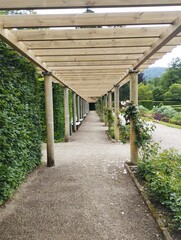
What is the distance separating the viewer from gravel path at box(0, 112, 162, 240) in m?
2.90

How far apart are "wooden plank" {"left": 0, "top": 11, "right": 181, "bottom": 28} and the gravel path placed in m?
2.57

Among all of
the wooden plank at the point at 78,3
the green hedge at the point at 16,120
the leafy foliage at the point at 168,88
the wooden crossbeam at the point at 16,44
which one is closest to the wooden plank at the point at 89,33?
the wooden crossbeam at the point at 16,44

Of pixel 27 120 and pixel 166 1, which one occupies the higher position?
pixel 166 1

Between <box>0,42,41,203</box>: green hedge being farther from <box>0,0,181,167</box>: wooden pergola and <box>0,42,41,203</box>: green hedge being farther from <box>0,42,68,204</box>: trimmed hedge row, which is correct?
<box>0,0,181,167</box>: wooden pergola

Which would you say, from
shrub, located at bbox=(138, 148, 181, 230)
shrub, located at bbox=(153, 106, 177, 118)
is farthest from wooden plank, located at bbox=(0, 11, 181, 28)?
shrub, located at bbox=(153, 106, 177, 118)

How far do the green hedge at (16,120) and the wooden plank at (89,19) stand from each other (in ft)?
3.17

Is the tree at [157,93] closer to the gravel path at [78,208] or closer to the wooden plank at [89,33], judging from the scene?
the gravel path at [78,208]

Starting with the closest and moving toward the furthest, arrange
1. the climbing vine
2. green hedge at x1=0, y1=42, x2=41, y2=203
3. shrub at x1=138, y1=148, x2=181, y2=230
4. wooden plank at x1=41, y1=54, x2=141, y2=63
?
shrub at x1=138, y1=148, x2=181, y2=230 → green hedge at x1=0, y1=42, x2=41, y2=203 → wooden plank at x1=41, y1=54, x2=141, y2=63 → the climbing vine

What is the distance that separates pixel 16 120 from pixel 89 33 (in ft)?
6.71

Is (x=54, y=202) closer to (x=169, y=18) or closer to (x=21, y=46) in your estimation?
(x=21, y=46)

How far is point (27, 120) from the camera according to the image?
17.0 feet

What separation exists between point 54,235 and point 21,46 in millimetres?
2917

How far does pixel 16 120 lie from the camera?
4.40 m

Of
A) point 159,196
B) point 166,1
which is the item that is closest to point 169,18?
point 166,1
